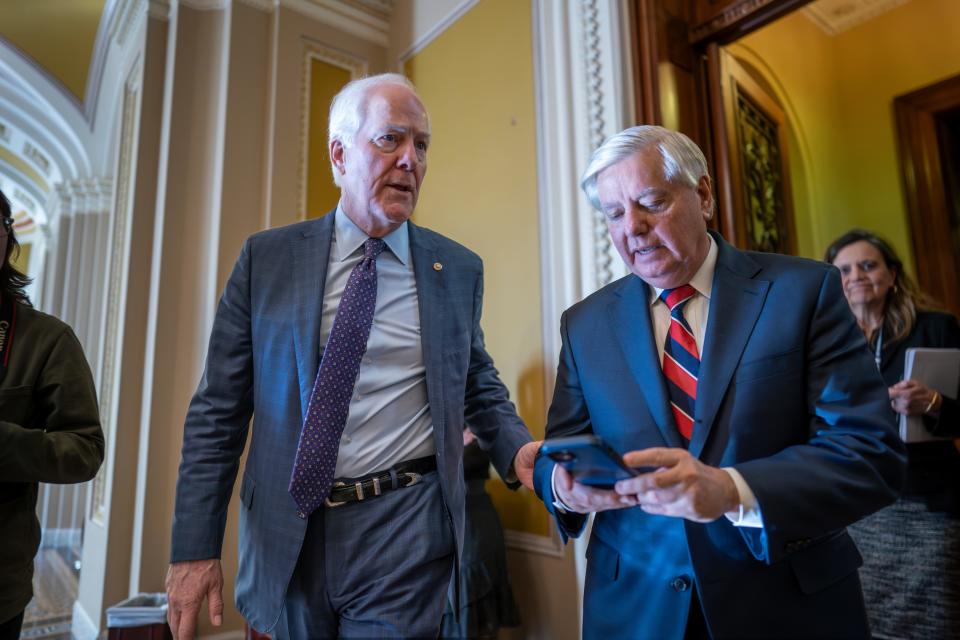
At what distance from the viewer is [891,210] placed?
400 cm

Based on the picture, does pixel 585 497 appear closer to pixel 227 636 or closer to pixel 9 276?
pixel 9 276

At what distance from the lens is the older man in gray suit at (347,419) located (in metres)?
1.32

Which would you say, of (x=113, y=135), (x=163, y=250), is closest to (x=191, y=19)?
(x=163, y=250)

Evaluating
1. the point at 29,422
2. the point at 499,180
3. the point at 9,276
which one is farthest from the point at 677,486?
the point at 499,180

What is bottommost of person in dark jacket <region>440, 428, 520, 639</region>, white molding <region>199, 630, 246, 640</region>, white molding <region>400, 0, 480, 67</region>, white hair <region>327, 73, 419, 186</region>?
Answer: white molding <region>199, 630, 246, 640</region>

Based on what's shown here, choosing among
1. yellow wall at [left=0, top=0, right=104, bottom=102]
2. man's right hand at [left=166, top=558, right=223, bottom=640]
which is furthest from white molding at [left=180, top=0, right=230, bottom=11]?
man's right hand at [left=166, top=558, right=223, bottom=640]

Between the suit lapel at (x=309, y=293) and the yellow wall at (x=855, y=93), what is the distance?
3275mm

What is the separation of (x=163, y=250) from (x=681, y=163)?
3.11m

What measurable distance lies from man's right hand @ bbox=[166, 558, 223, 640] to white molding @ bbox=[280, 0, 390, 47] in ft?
11.8

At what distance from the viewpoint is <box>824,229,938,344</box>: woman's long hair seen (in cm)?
240

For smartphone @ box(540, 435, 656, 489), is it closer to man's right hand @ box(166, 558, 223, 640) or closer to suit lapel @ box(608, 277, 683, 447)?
suit lapel @ box(608, 277, 683, 447)

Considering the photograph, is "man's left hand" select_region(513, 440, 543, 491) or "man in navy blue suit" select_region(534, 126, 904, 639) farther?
"man's left hand" select_region(513, 440, 543, 491)

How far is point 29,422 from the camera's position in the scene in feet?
5.24

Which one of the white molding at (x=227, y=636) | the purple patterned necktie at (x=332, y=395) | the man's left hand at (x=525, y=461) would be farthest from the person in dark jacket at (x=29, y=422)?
Result: the white molding at (x=227, y=636)
